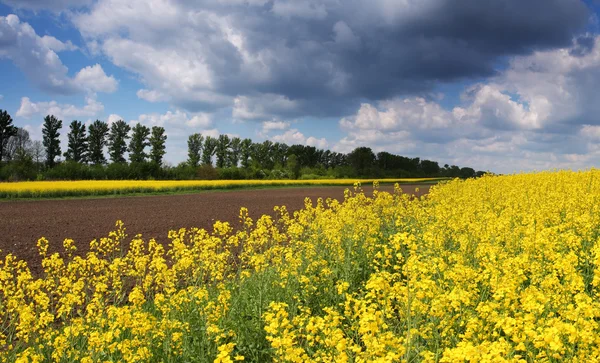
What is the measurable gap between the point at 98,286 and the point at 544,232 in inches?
275

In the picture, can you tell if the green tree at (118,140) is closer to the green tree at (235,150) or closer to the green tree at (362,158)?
the green tree at (235,150)

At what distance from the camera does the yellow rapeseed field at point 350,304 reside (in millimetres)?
3834

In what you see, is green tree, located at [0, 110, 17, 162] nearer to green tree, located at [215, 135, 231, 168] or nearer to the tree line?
the tree line

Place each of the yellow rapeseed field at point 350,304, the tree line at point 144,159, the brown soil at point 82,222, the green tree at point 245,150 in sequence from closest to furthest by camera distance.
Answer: the yellow rapeseed field at point 350,304, the brown soil at point 82,222, the tree line at point 144,159, the green tree at point 245,150

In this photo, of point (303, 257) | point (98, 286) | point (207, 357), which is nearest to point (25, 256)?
point (98, 286)

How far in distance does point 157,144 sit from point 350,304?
71.4m

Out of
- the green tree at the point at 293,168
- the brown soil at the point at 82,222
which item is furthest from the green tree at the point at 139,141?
the brown soil at the point at 82,222

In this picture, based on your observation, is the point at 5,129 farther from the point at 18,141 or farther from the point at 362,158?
the point at 362,158

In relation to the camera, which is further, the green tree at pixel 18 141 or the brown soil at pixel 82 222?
the green tree at pixel 18 141

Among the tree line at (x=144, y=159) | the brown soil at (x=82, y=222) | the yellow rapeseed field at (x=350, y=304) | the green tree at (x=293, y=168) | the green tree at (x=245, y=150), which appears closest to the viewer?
the yellow rapeseed field at (x=350, y=304)

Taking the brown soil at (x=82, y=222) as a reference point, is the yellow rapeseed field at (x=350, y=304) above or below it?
above

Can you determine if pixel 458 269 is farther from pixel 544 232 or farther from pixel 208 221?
pixel 208 221

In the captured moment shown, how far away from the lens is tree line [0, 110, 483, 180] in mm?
55281

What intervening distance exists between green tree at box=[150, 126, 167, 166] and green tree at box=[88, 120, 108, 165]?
996cm
